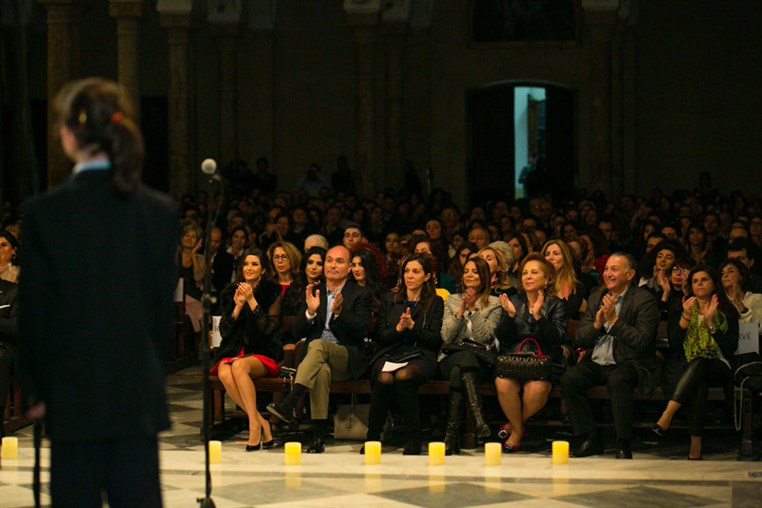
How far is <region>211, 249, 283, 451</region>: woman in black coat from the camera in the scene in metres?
9.44

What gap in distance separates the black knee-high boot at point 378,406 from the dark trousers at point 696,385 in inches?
69.6

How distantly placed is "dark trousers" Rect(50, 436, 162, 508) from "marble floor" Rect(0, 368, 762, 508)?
11.3 ft

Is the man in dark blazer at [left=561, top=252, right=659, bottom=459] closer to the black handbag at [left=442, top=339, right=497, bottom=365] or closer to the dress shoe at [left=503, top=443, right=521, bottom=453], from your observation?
the dress shoe at [left=503, top=443, right=521, bottom=453]

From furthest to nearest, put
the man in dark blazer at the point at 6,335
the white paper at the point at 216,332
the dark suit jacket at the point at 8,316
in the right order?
1. the white paper at the point at 216,332
2. the dark suit jacket at the point at 8,316
3. the man in dark blazer at the point at 6,335

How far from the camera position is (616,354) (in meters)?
9.23

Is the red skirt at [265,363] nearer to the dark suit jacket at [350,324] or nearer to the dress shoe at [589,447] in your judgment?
the dark suit jacket at [350,324]

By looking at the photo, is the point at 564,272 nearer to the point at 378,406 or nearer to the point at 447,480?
the point at 378,406

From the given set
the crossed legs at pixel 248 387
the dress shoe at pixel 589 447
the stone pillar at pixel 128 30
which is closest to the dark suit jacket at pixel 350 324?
the crossed legs at pixel 248 387

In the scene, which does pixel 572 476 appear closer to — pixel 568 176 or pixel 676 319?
pixel 676 319

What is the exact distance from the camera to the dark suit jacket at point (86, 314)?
13.0 feet

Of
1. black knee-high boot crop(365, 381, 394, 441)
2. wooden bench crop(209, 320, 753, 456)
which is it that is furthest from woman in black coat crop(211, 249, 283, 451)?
black knee-high boot crop(365, 381, 394, 441)

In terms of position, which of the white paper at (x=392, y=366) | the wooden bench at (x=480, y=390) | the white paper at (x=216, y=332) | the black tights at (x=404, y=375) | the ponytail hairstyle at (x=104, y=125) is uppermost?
the ponytail hairstyle at (x=104, y=125)

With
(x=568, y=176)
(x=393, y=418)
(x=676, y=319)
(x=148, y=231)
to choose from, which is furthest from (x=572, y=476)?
(x=568, y=176)

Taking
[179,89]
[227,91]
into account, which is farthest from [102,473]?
[227,91]
